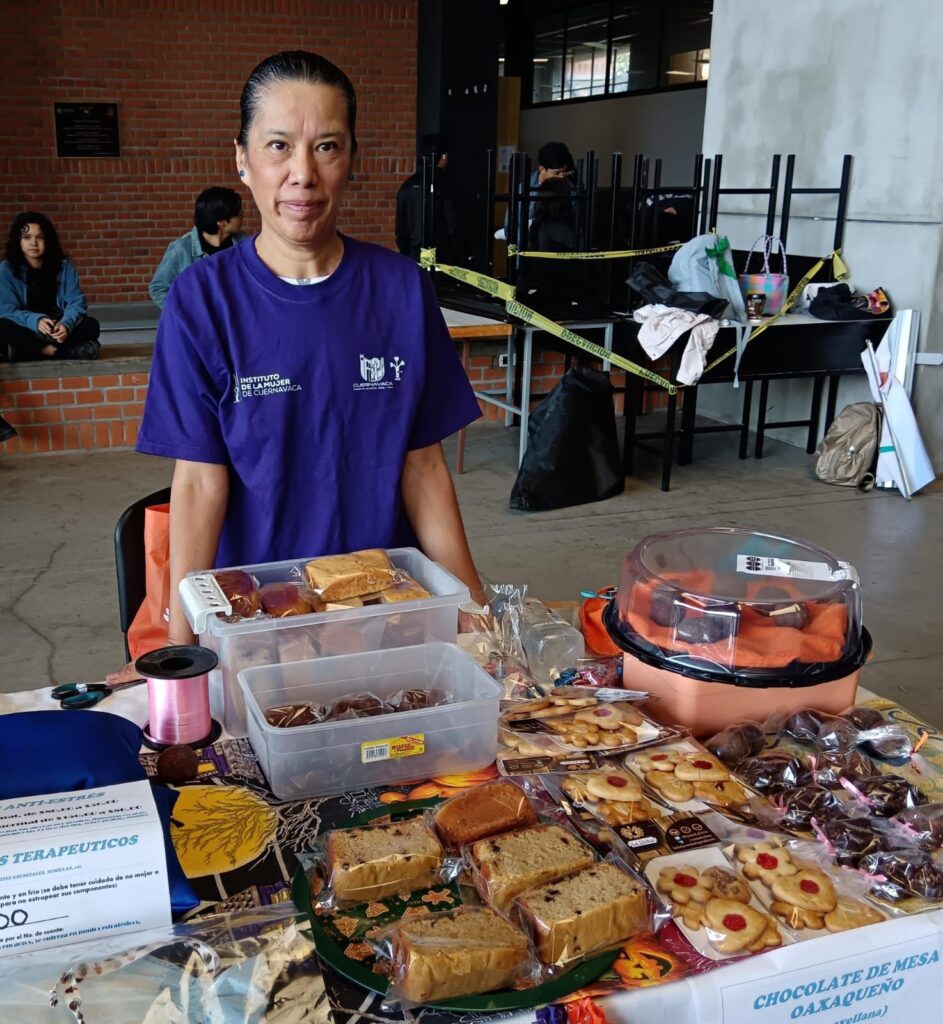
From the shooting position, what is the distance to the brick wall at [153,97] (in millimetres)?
9578

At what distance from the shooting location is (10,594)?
14.3 ft

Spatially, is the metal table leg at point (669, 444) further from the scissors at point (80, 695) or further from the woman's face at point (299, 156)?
the scissors at point (80, 695)

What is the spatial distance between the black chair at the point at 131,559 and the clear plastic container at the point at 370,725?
0.97m

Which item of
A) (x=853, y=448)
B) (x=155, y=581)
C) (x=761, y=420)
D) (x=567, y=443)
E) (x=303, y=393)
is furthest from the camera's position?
(x=761, y=420)

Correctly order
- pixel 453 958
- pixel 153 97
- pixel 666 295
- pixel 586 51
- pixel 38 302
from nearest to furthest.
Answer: pixel 453 958 → pixel 666 295 → pixel 38 302 → pixel 153 97 → pixel 586 51

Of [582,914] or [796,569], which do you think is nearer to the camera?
[582,914]

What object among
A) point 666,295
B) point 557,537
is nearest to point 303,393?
point 557,537

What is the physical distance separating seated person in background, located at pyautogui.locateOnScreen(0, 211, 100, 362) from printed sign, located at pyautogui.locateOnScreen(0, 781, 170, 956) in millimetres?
5706

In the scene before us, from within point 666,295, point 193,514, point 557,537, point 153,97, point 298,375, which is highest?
point 153,97

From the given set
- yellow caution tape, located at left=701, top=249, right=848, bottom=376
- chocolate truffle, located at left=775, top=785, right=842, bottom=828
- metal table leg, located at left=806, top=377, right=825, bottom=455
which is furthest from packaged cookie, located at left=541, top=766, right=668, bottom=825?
metal table leg, located at left=806, top=377, right=825, bottom=455

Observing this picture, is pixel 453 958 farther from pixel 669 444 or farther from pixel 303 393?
pixel 669 444

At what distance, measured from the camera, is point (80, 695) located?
5.25ft

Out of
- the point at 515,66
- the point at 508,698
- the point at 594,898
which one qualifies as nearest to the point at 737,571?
the point at 508,698

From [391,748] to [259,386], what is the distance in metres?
0.77
